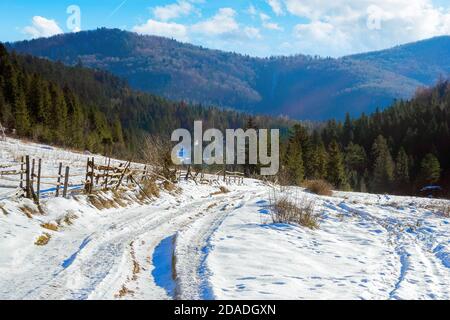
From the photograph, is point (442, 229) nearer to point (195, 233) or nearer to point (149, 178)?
point (195, 233)

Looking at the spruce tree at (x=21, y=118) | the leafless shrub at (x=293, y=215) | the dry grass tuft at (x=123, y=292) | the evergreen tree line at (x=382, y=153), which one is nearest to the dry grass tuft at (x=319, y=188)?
the evergreen tree line at (x=382, y=153)

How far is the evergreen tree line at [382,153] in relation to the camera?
69.5 meters

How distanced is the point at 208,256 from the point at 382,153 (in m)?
90.2

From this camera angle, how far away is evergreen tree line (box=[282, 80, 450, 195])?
228 ft

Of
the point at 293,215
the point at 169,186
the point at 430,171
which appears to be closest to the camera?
the point at 293,215

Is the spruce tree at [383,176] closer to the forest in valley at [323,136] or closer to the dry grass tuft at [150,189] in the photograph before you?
the forest in valley at [323,136]

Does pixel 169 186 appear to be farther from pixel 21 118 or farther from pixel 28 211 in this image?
pixel 21 118

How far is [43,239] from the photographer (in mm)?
11047

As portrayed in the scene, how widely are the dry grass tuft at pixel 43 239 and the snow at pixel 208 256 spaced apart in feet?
0.44

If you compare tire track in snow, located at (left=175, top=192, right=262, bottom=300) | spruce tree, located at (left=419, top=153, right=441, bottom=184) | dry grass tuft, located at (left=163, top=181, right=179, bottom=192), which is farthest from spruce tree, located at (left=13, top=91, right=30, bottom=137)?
spruce tree, located at (left=419, top=153, right=441, bottom=184)

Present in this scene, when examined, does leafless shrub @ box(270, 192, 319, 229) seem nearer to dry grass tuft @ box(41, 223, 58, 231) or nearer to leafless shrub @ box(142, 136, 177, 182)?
dry grass tuft @ box(41, 223, 58, 231)

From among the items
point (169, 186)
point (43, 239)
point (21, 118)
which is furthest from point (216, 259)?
point (21, 118)
